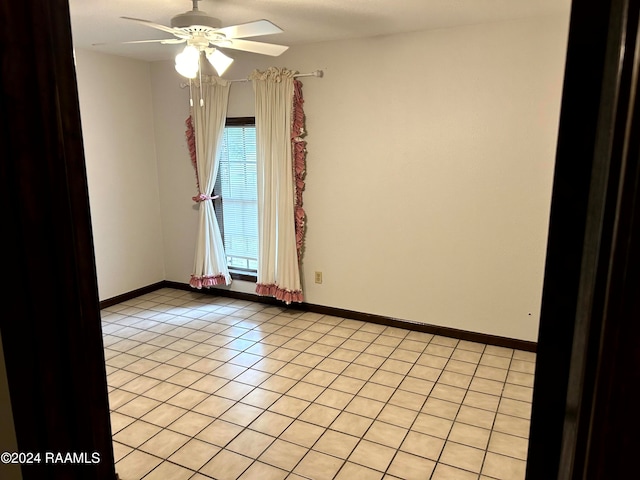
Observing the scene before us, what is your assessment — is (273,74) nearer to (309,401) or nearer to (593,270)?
(309,401)

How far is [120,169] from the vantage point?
4.67 metres

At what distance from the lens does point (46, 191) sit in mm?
717

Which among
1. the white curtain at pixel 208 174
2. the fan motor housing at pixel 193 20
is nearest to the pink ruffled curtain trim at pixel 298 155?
the white curtain at pixel 208 174

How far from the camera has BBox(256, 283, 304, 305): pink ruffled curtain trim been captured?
4.36 metres

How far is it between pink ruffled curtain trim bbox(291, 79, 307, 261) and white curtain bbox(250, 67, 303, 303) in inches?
1.4

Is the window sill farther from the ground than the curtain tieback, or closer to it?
closer to it

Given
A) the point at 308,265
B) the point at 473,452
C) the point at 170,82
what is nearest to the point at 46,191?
the point at 473,452

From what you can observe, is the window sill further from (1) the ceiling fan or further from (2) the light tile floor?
(1) the ceiling fan

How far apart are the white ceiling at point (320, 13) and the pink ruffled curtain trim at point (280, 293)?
2208 mm

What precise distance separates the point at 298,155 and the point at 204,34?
5.42 ft

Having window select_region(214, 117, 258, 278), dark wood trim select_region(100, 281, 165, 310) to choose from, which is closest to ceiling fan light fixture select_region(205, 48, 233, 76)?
window select_region(214, 117, 258, 278)

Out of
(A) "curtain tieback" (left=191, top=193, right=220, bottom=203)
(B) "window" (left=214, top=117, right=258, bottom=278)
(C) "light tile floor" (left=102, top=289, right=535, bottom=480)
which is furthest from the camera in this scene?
(A) "curtain tieback" (left=191, top=193, right=220, bottom=203)

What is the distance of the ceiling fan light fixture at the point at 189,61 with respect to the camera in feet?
8.86

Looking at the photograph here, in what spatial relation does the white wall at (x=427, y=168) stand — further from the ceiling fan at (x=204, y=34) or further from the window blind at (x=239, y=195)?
the ceiling fan at (x=204, y=34)
